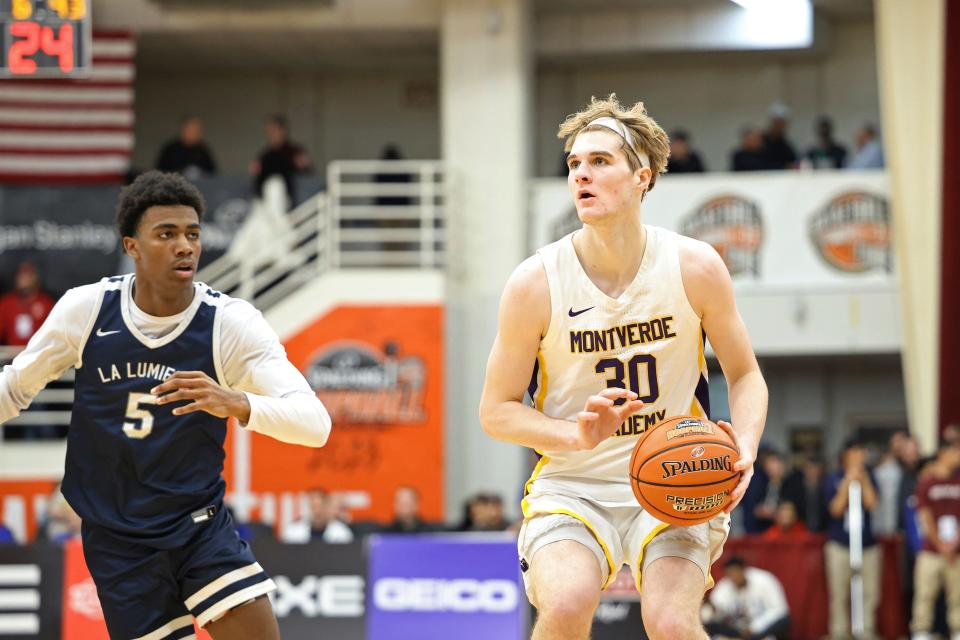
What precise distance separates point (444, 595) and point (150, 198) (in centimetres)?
599

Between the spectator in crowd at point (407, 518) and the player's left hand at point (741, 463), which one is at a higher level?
the player's left hand at point (741, 463)

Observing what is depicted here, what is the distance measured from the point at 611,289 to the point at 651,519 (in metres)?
0.83

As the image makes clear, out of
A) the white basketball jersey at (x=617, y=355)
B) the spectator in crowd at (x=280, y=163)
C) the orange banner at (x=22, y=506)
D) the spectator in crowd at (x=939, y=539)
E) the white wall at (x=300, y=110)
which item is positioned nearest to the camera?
the white basketball jersey at (x=617, y=355)

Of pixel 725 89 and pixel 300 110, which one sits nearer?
pixel 725 89

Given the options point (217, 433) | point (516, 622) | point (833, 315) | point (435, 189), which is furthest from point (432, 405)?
point (217, 433)

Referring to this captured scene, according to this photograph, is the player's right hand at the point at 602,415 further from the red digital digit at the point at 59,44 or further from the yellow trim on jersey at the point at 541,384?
the red digital digit at the point at 59,44

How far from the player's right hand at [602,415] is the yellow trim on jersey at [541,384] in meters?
0.54

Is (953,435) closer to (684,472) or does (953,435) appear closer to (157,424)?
(684,472)

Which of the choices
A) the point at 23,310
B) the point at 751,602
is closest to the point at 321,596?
the point at 751,602

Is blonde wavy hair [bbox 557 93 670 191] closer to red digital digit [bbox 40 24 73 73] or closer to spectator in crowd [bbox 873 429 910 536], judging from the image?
red digital digit [bbox 40 24 73 73]

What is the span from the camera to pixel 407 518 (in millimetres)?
14680

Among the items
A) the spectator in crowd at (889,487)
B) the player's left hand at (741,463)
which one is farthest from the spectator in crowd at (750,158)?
the player's left hand at (741,463)

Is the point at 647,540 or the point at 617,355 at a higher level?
the point at 617,355

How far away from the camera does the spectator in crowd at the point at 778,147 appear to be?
19.5m
